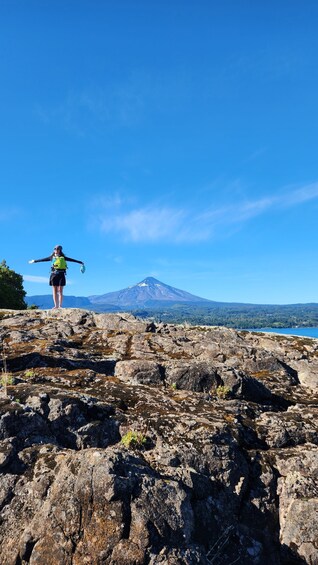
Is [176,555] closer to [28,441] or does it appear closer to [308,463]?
[28,441]

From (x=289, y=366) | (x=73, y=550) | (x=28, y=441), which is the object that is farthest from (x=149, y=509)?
(x=289, y=366)

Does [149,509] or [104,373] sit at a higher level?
[104,373]

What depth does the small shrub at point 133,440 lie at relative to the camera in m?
10.4

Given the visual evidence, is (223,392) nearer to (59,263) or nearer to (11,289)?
(59,263)

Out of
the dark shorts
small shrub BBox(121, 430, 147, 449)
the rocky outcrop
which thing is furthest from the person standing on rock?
small shrub BBox(121, 430, 147, 449)

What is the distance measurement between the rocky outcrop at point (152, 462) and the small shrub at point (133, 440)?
31mm

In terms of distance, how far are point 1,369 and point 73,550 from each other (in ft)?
33.8

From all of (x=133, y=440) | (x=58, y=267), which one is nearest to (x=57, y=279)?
(x=58, y=267)

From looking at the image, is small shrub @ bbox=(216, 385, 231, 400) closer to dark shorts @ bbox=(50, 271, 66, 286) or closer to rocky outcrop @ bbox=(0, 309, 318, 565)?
rocky outcrop @ bbox=(0, 309, 318, 565)

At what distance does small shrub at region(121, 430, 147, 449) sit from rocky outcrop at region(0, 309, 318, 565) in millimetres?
31

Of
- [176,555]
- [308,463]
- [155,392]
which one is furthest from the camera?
[155,392]

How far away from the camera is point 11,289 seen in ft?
230

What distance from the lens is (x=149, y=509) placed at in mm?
7336

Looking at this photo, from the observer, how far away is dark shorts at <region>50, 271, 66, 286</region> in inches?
1153
